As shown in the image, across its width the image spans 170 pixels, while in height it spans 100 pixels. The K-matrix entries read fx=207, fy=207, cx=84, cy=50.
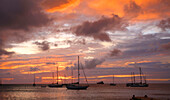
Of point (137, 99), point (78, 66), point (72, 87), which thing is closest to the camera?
point (137, 99)

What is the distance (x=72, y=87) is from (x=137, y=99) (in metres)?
Answer: 82.1

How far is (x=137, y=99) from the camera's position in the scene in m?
55.2

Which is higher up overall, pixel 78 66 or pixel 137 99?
pixel 78 66

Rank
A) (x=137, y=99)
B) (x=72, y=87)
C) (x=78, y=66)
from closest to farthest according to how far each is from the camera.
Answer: (x=137, y=99) < (x=78, y=66) < (x=72, y=87)

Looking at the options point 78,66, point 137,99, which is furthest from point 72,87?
point 137,99

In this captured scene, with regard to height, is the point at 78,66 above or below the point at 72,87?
above

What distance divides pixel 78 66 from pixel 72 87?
20.7 m

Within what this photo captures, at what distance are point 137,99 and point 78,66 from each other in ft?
219

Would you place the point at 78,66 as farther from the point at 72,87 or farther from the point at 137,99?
the point at 137,99

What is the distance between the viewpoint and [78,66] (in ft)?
392

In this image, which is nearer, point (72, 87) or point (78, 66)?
point (78, 66)

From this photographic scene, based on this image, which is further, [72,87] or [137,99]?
[72,87]
